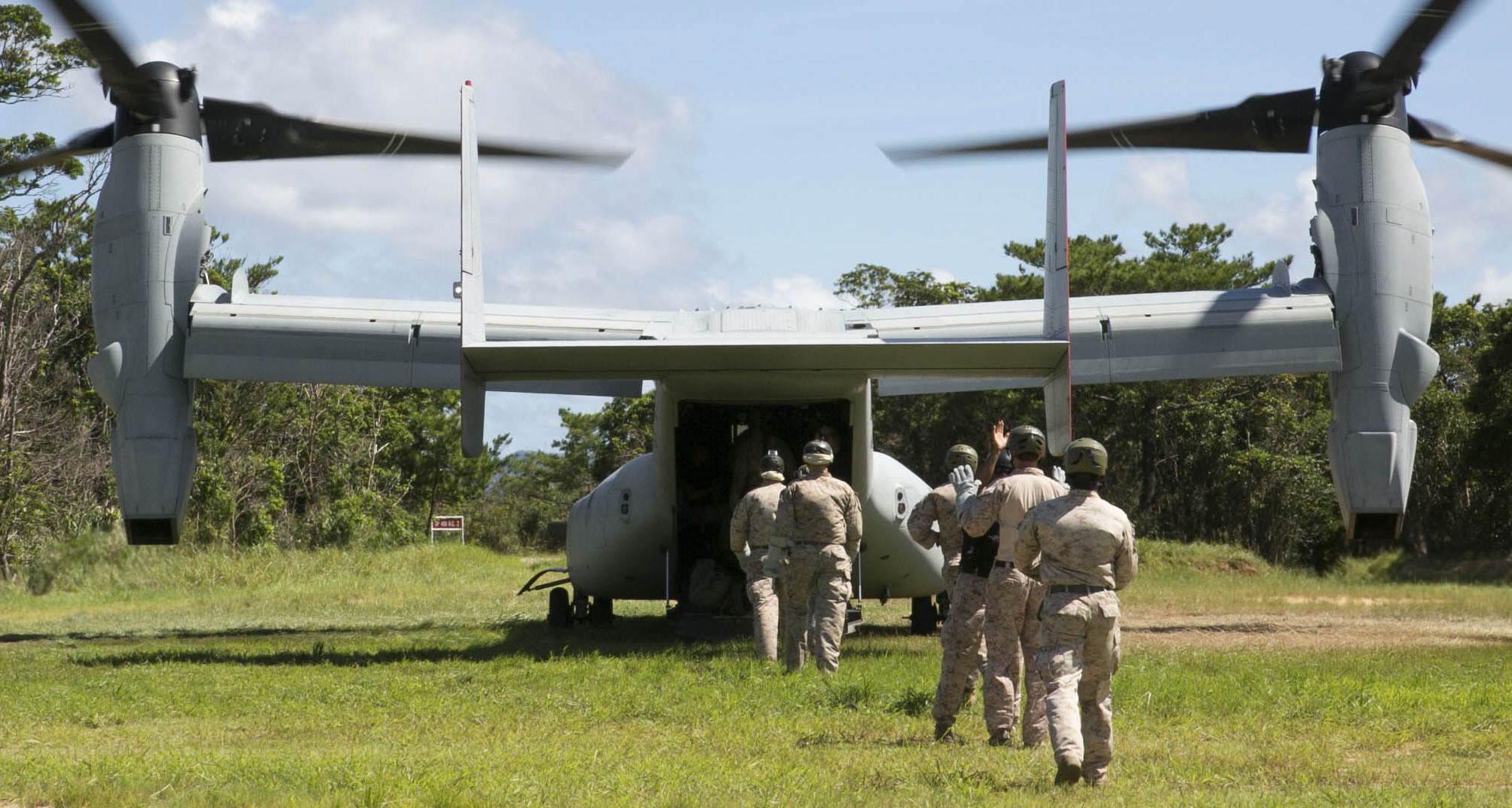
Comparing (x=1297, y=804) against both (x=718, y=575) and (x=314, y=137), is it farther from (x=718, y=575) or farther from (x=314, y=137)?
(x=314, y=137)

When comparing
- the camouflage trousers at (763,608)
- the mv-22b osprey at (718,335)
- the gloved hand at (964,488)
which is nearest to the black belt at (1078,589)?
the gloved hand at (964,488)

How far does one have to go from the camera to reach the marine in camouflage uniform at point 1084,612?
6.45 m

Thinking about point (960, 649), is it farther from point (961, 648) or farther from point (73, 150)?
point (73, 150)

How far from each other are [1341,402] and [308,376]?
10.1 m

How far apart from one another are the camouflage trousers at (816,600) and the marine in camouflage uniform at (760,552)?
1.04ft

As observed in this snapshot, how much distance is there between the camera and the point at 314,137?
15.7m

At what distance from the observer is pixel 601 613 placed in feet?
53.7

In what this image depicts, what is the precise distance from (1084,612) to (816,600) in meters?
4.57

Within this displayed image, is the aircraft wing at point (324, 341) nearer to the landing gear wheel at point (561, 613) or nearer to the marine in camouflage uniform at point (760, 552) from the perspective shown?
the marine in camouflage uniform at point (760, 552)

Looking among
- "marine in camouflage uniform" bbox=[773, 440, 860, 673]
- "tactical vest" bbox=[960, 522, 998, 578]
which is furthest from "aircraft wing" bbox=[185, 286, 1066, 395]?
"tactical vest" bbox=[960, 522, 998, 578]

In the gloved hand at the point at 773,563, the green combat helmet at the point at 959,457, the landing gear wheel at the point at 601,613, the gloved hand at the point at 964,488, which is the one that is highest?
the green combat helmet at the point at 959,457

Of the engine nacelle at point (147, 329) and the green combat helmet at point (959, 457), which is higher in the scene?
the engine nacelle at point (147, 329)

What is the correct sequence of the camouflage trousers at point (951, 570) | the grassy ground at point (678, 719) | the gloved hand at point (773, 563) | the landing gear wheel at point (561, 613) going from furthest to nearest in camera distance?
the landing gear wheel at point (561, 613), the gloved hand at point (773, 563), the camouflage trousers at point (951, 570), the grassy ground at point (678, 719)

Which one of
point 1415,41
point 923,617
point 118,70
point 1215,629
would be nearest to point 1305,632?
point 1215,629
